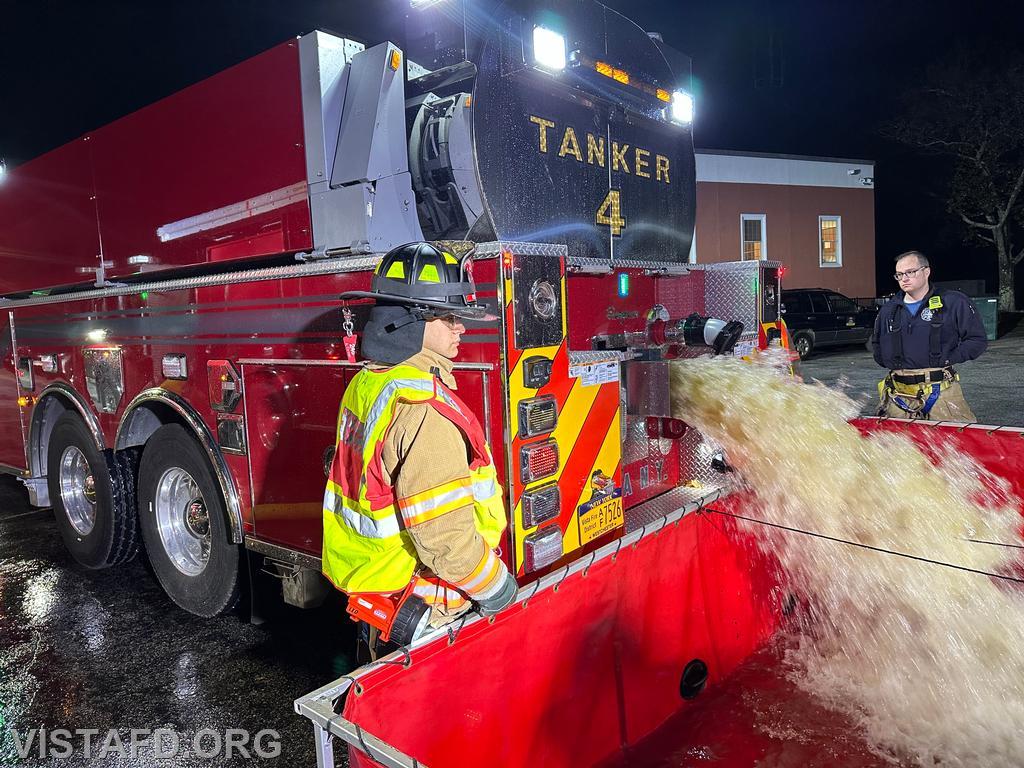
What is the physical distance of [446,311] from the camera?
2244 millimetres

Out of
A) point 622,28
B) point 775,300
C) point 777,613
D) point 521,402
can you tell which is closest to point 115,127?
point 622,28

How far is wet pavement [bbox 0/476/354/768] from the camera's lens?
328 cm

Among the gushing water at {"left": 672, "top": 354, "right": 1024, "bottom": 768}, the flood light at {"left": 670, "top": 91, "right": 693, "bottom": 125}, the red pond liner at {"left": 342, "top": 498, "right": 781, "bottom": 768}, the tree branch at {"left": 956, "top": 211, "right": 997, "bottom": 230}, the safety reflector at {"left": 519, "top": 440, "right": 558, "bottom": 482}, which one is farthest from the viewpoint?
the tree branch at {"left": 956, "top": 211, "right": 997, "bottom": 230}

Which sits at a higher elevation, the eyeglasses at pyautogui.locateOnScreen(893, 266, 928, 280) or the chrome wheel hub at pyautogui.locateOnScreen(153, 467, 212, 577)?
the eyeglasses at pyautogui.locateOnScreen(893, 266, 928, 280)

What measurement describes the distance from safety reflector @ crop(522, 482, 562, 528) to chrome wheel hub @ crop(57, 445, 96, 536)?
4152 mm

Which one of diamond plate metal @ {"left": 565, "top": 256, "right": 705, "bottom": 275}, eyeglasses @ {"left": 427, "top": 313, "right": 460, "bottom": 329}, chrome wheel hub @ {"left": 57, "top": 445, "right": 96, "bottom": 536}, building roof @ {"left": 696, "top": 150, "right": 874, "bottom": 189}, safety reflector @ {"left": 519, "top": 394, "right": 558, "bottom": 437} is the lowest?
chrome wheel hub @ {"left": 57, "top": 445, "right": 96, "bottom": 536}

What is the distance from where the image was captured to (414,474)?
1968 mm

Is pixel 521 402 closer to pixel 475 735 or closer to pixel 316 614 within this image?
pixel 475 735

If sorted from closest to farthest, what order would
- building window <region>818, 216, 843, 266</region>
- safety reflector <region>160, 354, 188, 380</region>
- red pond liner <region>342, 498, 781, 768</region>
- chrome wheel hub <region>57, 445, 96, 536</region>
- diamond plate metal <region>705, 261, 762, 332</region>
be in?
1. red pond liner <region>342, 498, 781, 768</region>
2. safety reflector <region>160, 354, 188, 380</region>
3. diamond plate metal <region>705, 261, 762, 332</region>
4. chrome wheel hub <region>57, 445, 96, 536</region>
5. building window <region>818, 216, 843, 266</region>

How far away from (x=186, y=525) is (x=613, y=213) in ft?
10.3

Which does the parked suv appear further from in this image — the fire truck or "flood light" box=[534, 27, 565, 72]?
"flood light" box=[534, 27, 565, 72]

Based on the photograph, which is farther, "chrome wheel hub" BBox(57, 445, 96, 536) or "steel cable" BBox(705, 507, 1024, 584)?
"chrome wheel hub" BBox(57, 445, 96, 536)

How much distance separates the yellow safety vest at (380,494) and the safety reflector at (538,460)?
0.36 metres

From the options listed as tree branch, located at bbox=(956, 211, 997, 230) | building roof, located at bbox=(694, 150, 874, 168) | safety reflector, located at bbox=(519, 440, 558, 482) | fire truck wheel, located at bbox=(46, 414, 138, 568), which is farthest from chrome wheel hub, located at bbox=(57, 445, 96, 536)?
tree branch, located at bbox=(956, 211, 997, 230)
